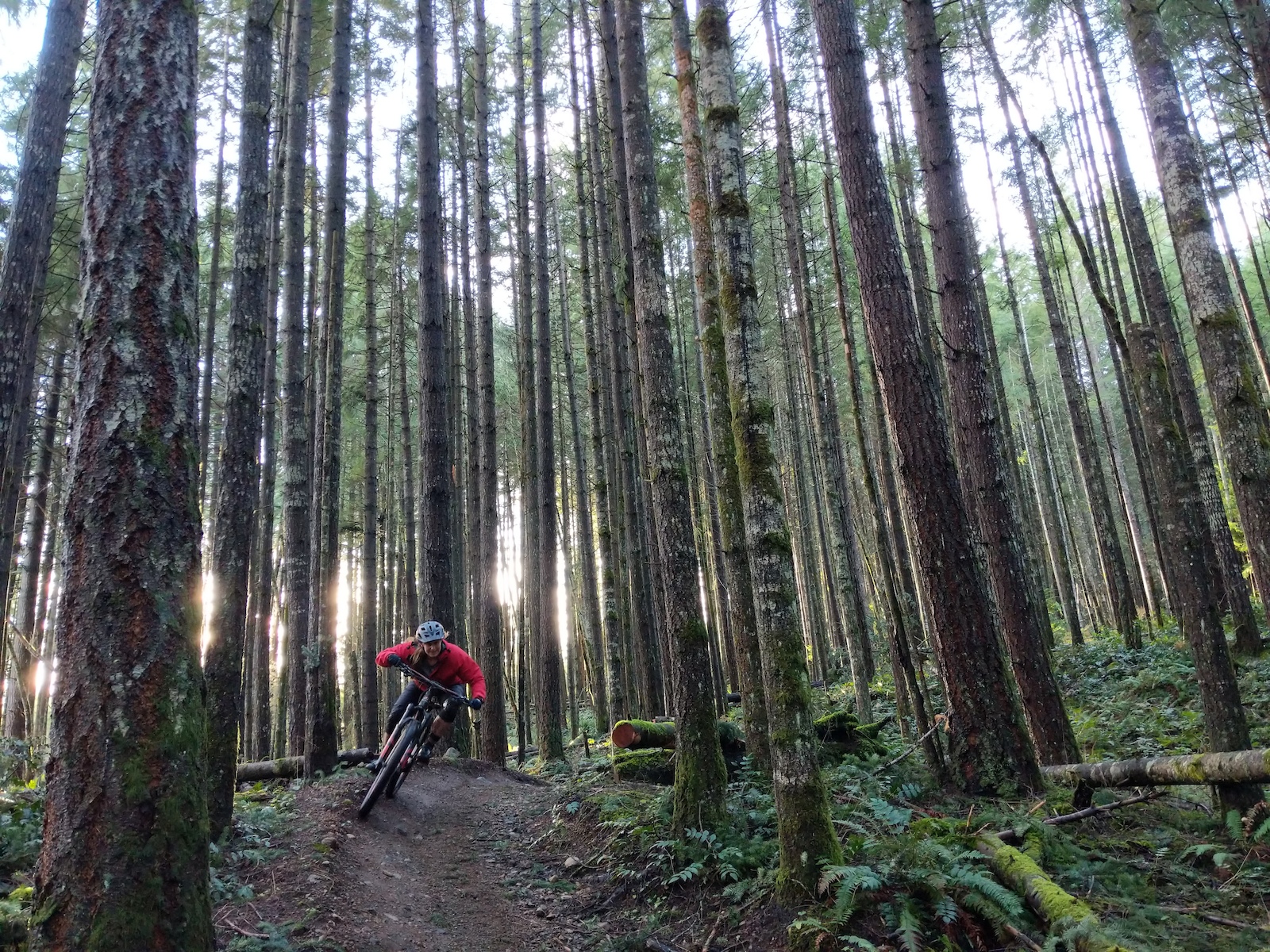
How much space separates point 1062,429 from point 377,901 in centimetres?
4240

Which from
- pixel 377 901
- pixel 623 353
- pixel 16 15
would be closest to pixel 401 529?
pixel 623 353

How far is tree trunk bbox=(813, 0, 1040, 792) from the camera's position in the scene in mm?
5680

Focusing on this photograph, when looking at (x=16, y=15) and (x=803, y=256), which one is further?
(x=803, y=256)

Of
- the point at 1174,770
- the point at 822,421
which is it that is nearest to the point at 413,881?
the point at 1174,770

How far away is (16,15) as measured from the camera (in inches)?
422

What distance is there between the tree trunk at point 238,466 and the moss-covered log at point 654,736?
367cm

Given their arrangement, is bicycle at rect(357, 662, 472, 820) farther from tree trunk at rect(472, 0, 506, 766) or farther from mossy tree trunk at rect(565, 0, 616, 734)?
mossy tree trunk at rect(565, 0, 616, 734)

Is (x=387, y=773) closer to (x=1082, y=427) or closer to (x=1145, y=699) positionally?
(x=1145, y=699)

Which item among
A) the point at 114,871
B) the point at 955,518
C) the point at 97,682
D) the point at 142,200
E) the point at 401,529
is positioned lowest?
the point at 114,871

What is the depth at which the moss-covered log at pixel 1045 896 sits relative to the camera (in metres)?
3.04

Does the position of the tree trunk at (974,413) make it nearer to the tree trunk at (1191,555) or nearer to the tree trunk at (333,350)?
the tree trunk at (1191,555)

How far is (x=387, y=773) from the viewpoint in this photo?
7055 millimetres

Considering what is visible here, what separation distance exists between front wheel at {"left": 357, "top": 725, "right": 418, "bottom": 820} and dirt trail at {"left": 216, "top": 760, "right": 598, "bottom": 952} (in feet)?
0.38

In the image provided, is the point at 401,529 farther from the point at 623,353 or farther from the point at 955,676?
the point at 955,676
